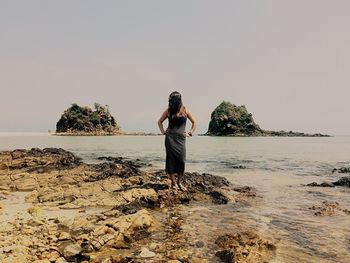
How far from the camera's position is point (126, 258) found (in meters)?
6.19

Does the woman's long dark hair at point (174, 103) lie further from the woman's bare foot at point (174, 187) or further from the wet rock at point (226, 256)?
the wet rock at point (226, 256)

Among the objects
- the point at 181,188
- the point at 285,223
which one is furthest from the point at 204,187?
the point at 285,223

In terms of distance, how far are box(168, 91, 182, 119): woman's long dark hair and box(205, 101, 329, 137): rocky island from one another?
13082 cm

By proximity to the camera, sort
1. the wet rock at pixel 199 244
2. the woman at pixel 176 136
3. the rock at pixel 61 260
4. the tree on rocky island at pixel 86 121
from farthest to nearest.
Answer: the tree on rocky island at pixel 86 121
the woman at pixel 176 136
the wet rock at pixel 199 244
the rock at pixel 61 260

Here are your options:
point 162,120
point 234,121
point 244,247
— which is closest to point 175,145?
point 162,120

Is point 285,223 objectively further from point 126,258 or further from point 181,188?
point 126,258

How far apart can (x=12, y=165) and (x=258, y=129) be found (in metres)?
138

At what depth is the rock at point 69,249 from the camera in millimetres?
6285

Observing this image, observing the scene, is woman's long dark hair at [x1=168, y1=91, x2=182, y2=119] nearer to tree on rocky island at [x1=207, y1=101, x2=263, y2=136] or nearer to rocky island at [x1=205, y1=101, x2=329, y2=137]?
rocky island at [x1=205, y1=101, x2=329, y2=137]

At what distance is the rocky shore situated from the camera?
250 inches

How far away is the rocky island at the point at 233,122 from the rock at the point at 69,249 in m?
136

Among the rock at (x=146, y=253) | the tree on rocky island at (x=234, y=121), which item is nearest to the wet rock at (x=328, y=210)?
the rock at (x=146, y=253)

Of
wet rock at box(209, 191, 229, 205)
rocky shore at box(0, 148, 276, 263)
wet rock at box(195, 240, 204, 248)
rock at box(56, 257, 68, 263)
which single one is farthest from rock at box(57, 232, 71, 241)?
wet rock at box(209, 191, 229, 205)

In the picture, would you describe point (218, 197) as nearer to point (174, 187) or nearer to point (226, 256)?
point (174, 187)
